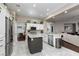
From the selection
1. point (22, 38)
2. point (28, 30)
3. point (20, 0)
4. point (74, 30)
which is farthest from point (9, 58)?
point (22, 38)

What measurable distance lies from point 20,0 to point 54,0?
56cm

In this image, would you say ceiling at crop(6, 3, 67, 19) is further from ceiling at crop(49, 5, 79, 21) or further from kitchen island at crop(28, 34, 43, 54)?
kitchen island at crop(28, 34, 43, 54)

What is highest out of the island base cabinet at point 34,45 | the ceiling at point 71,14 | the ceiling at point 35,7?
the ceiling at point 35,7

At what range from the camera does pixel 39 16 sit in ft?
19.7

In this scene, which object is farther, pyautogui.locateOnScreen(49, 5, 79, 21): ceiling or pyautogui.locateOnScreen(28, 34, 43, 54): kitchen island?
pyautogui.locateOnScreen(49, 5, 79, 21): ceiling

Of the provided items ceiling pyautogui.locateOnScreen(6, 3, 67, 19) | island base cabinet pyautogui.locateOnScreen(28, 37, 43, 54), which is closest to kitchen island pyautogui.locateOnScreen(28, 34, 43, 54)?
island base cabinet pyautogui.locateOnScreen(28, 37, 43, 54)

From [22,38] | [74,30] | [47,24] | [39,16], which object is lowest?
[22,38]

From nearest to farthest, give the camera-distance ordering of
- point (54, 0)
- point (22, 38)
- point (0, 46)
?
point (54, 0) < point (0, 46) < point (22, 38)

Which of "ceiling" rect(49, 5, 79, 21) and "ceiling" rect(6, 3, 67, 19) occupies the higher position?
"ceiling" rect(6, 3, 67, 19)

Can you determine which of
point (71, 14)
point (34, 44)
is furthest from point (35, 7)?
point (71, 14)

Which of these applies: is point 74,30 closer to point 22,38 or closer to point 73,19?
point 73,19

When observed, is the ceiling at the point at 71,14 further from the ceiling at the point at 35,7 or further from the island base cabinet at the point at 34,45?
the island base cabinet at the point at 34,45

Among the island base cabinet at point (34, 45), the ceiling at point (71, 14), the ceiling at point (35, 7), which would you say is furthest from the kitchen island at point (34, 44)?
the ceiling at point (71, 14)

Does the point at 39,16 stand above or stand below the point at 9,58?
above
